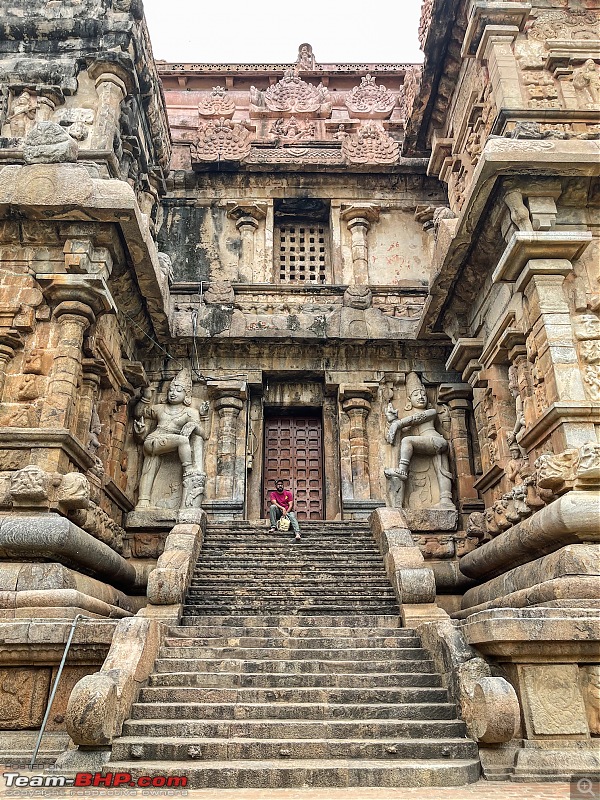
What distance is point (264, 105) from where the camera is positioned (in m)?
16.2

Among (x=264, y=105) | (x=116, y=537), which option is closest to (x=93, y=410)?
(x=116, y=537)

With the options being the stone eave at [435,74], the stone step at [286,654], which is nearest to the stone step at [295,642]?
the stone step at [286,654]

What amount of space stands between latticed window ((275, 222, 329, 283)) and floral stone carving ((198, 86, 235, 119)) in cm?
328

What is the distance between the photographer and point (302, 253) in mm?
14273

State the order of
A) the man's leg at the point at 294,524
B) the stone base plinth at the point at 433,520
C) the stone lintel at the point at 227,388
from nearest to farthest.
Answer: the man's leg at the point at 294,524 → the stone base plinth at the point at 433,520 → the stone lintel at the point at 227,388

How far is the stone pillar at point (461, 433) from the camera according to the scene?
36.5 feet

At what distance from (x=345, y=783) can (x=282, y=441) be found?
842 cm

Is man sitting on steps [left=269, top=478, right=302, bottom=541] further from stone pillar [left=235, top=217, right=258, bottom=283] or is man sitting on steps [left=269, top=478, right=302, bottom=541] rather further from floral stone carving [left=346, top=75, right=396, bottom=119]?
floral stone carving [left=346, top=75, right=396, bottom=119]

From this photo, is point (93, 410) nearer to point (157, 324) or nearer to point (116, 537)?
point (116, 537)

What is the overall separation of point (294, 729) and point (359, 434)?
23.0 feet

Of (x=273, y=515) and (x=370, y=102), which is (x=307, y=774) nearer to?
(x=273, y=515)

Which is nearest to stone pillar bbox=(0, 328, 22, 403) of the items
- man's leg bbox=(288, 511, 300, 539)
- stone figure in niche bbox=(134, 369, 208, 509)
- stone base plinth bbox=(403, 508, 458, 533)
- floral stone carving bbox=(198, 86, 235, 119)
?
stone figure in niche bbox=(134, 369, 208, 509)

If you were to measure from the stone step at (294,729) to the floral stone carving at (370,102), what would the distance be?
47.2 feet

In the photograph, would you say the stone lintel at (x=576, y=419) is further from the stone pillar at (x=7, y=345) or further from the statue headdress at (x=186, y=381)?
the statue headdress at (x=186, y=381)
